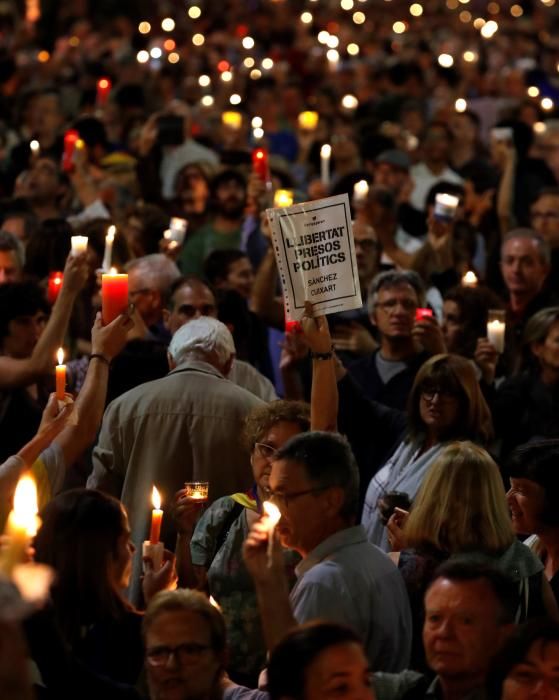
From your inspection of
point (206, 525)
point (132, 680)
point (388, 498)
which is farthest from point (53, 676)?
point (388, 498)

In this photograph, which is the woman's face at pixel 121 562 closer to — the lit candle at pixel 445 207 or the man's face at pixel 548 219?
the lit candle at pixel 445 207

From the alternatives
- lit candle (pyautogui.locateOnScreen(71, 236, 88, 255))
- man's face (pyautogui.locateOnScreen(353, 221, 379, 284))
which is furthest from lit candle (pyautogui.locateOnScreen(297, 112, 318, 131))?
lit candle (pyautogui.locateOnScreen(71, 236, 88, 255))

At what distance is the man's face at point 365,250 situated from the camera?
379 inches

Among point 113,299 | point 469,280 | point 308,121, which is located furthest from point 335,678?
point 308,121

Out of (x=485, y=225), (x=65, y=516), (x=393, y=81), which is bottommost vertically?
(x=65, y=516)

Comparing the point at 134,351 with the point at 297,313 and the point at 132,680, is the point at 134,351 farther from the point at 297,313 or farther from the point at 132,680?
the point at 132,680

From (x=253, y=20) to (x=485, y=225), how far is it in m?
11.9

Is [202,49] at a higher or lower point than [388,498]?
higher

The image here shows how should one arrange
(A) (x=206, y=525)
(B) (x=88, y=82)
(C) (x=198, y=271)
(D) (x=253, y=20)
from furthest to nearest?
(D) (x=253, y=20) → (B) (x=88, y=82) → (C) (x=198, y=271) → (A) (x=206, y=525)

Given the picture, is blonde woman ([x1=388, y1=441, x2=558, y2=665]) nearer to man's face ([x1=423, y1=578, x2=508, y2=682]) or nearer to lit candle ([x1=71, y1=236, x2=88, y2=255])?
man's face ([x1=423, y1=578, x2=508, y2=682])

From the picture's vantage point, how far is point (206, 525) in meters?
5.89

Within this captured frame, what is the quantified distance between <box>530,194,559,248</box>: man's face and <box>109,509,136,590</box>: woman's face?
6263 millimetres

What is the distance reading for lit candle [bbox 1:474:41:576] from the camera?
135 inches

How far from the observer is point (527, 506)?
584cm
